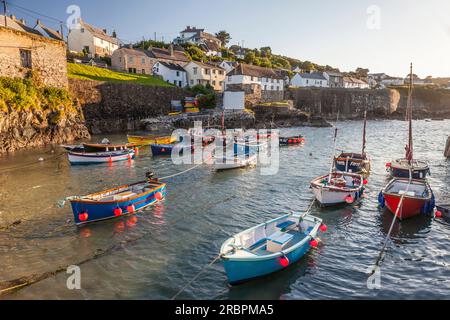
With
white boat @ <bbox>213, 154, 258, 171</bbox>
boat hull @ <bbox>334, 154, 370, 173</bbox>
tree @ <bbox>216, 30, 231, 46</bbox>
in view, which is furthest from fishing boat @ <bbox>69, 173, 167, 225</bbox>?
tree @ <bbox>216, 30, 231, 46</bbox>

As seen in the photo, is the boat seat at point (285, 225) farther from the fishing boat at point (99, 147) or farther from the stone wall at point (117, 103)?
the stone wall at point (117, 103)

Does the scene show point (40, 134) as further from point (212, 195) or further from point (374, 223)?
point (374, 223)

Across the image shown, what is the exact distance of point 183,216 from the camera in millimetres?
19875

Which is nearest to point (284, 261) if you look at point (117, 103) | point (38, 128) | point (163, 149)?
point (163, 149)

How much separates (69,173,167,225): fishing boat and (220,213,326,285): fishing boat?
8.10 metres

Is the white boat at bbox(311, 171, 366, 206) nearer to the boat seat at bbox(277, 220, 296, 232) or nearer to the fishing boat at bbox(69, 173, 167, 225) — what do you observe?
the boat seat at bbox(277, 220, 296, 232)

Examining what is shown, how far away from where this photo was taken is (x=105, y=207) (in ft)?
61.1

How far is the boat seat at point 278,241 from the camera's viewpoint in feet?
45.5

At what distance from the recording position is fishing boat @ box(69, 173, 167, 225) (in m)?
18.0

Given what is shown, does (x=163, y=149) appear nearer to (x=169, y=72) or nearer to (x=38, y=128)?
(x=38, y=128)

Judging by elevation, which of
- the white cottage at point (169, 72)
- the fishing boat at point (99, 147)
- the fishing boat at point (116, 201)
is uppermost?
the white cottage at point (169, 72)

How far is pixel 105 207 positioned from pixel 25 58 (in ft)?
110

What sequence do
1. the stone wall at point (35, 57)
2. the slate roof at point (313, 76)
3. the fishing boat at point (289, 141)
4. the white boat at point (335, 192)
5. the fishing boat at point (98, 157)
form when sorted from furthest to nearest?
1. the slate roof at point (313, 76)
2. the fishing boat at point (289, 141)
3. the stone wall at point (35, 57)
4. the fishing boat at point (98, 157)
5. the white boat at point (335, 192)

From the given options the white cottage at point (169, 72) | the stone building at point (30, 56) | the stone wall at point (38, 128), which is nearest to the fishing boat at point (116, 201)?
the stone wall at point (38, 128)
